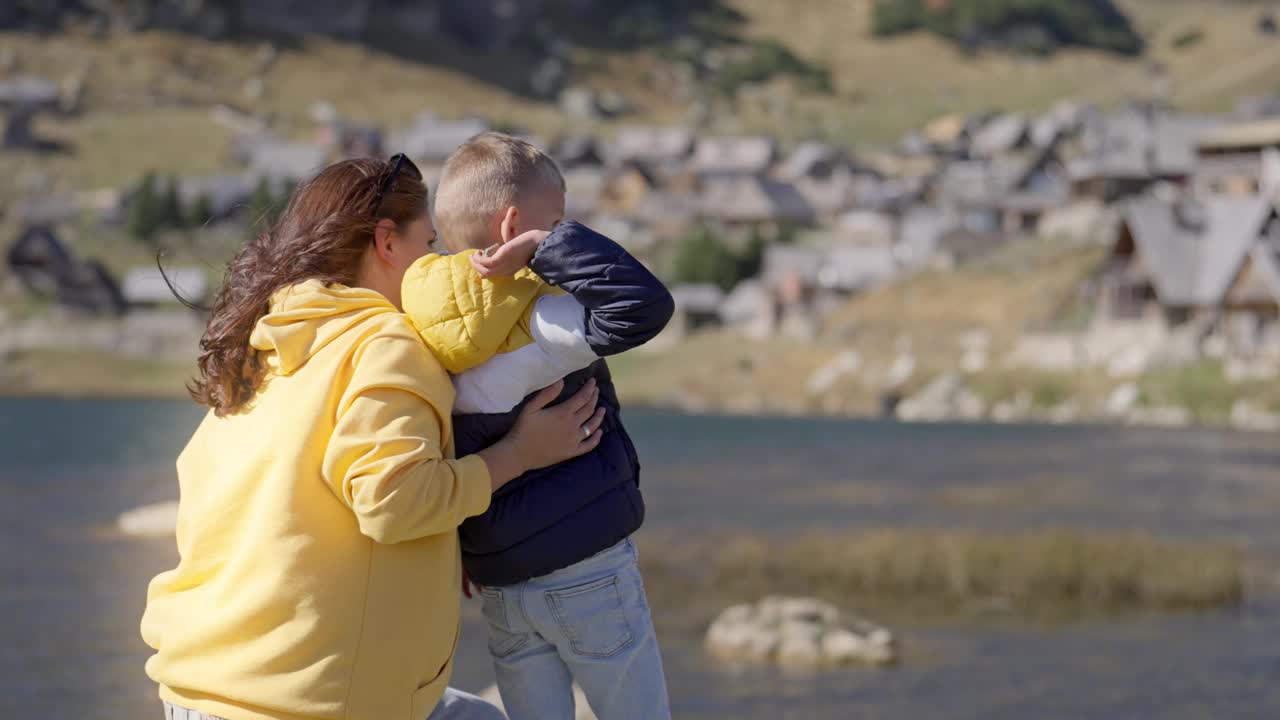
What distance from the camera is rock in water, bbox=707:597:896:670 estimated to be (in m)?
12.9

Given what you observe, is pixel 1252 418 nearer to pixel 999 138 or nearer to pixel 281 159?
pixel 281 159

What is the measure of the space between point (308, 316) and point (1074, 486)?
26284mm

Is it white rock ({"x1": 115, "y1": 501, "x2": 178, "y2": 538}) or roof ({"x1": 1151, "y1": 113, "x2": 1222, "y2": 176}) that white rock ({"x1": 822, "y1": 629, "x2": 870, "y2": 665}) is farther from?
roof ({"x1": 1151, "y1": 113, "x2": 1222, "y2": 176})

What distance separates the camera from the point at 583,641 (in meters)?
3.79

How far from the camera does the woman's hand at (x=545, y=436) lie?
3.64 meters

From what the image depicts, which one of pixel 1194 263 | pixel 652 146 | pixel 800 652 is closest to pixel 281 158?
pixel 652 146

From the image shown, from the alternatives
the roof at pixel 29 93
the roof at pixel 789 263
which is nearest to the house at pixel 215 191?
the roof at pixel 29 93

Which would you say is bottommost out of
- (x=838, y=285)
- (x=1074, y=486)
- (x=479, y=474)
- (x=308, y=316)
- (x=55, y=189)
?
(x=55, y=189)

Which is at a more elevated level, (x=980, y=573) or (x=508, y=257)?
(x=508, y=257)

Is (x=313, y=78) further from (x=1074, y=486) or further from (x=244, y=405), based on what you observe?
(x=244, y=405)

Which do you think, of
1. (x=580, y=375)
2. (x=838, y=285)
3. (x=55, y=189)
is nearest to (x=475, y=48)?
(x=55, y=189)

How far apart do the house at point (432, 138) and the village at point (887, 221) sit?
0.25 metres

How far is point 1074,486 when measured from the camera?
93.0ft

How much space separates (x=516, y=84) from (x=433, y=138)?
40653mm
